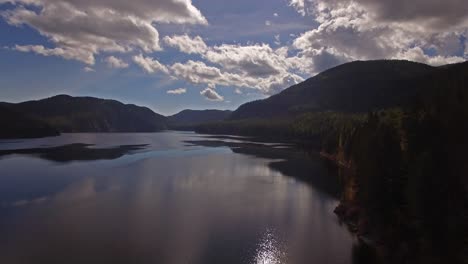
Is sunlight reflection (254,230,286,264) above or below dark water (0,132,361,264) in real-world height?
below

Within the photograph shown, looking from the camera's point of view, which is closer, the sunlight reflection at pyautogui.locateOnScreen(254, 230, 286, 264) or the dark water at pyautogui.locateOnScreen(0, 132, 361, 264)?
the sunlight reflection at pyautogui.locateOnScreen(254, 230, 286, 264)

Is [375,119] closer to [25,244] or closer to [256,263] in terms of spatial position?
[256,263]

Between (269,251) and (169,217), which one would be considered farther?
(169,217)

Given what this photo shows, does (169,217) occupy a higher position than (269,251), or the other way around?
(169,217)

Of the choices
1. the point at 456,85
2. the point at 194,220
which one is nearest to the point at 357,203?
the point at 194,220
